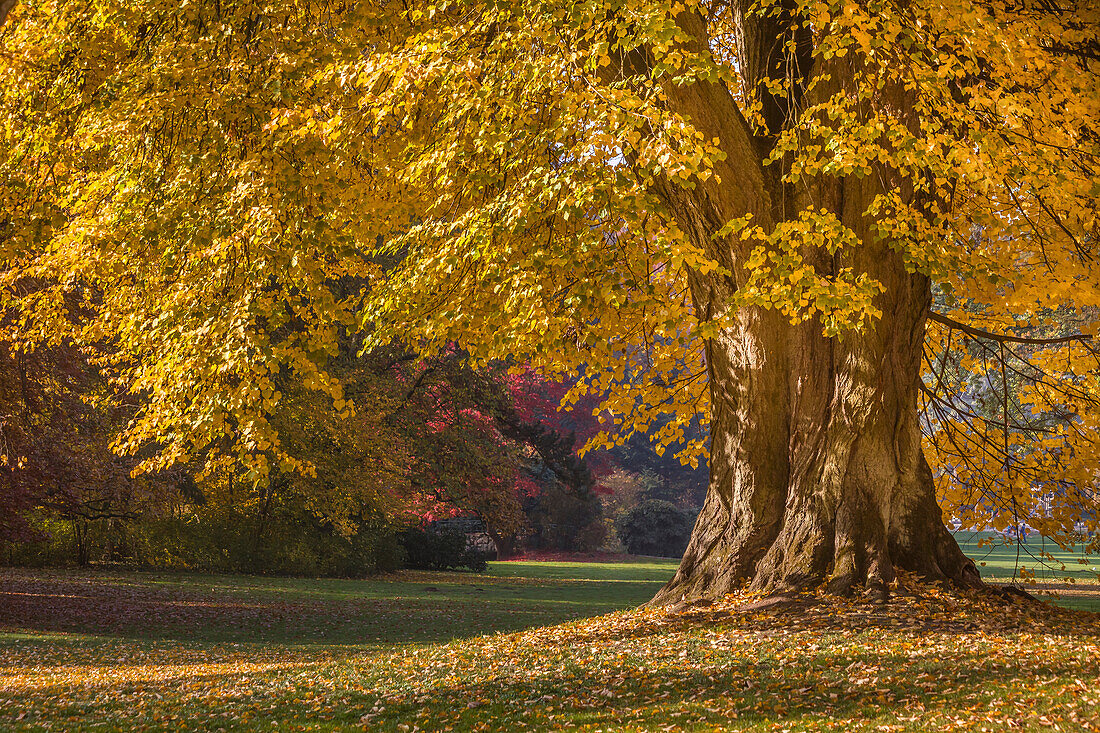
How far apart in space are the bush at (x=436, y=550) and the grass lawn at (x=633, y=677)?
50.4 feet

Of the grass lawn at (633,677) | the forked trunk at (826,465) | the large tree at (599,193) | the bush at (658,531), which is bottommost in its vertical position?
the bush at (658,531)

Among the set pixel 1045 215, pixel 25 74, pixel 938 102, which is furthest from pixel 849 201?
pixel 25 74

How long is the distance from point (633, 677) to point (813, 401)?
3691 mm

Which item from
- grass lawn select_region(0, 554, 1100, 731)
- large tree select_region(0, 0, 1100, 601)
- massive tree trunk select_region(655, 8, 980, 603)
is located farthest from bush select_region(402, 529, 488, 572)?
massive tree trunk select_region(655, 8, 980, 603)

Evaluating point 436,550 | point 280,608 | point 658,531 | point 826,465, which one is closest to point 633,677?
point 826,465

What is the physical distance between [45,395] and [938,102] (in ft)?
43.9

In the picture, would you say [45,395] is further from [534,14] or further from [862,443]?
[862,443]

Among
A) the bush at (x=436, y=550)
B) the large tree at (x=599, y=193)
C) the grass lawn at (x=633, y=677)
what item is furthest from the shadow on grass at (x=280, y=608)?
the bush at (x=436, y=550)

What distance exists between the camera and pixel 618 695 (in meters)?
5.96

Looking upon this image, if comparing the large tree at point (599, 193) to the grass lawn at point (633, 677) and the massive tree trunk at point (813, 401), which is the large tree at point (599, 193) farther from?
the grass lawn at point (633, 677)

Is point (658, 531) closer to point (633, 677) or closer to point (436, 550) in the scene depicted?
point (436, 550)

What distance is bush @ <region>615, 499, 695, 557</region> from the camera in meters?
38.4

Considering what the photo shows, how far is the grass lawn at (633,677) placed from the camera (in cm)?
530

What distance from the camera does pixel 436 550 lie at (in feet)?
90.5
